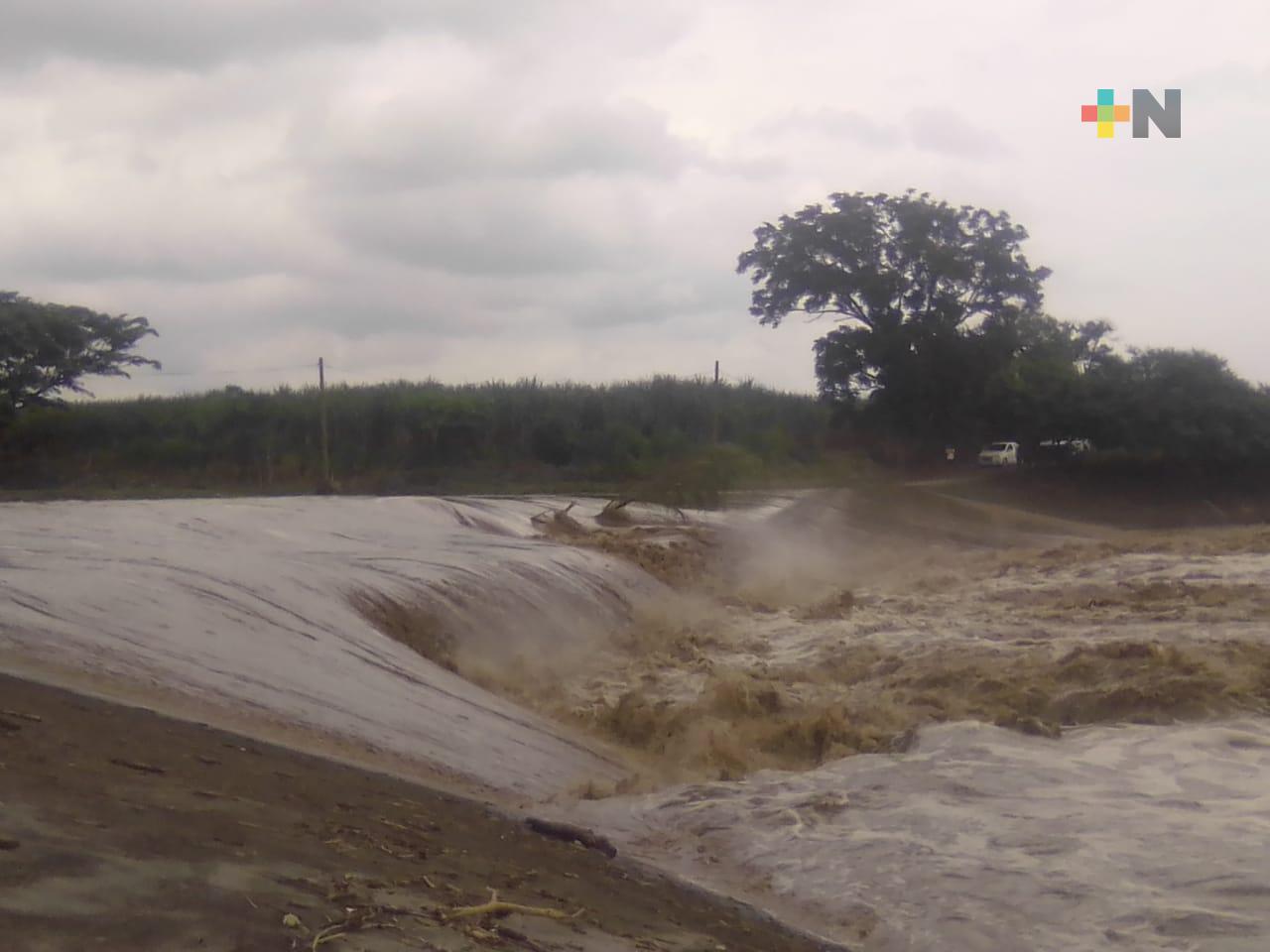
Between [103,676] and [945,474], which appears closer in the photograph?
[103,676]

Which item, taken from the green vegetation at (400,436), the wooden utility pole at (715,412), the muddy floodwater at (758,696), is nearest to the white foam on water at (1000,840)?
the muddy floodwater at (758,696)

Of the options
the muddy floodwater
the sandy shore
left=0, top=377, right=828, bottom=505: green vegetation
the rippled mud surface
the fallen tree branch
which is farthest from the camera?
left=0, top=377, right=828, bottom=505: green vegetation

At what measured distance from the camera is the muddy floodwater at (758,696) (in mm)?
6824

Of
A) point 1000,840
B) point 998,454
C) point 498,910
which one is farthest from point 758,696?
point 998,454

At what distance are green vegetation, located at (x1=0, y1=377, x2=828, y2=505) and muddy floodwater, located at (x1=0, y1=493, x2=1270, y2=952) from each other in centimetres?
1499

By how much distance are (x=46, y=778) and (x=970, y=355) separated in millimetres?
37981

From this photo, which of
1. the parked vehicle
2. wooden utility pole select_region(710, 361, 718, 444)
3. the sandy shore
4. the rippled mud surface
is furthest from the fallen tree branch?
the parked vehicle

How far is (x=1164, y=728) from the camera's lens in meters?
10.1

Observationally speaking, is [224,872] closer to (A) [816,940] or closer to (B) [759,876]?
(A) [816,940]

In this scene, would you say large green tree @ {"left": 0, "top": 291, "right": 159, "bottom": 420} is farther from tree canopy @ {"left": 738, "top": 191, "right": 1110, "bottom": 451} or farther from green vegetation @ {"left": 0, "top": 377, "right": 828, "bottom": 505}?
tree canopy @ {"left": 738, "top": 191, "right": 1110, "bottom": 451}

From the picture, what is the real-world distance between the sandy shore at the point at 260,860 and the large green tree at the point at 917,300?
→ 3538cm

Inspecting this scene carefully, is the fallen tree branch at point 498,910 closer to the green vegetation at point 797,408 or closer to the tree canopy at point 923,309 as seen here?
the green vegetation at point 797,408

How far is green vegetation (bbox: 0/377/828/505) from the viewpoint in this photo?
34.8 m

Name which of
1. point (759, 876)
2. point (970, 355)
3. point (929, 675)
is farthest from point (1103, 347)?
point (759, 876)
